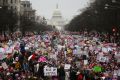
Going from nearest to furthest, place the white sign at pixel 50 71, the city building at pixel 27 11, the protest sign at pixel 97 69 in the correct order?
the white sign at pixel 50 71 → the protest sign at pixel 97 69 → the city building at pixel 27 11

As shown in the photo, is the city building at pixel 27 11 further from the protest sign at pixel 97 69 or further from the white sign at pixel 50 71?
the white sign at pixel 50 71

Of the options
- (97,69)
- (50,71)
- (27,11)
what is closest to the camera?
(50,71)

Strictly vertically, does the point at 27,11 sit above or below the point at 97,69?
below

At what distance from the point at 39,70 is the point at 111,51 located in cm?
995

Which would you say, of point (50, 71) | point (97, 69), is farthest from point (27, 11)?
point (50, 71)

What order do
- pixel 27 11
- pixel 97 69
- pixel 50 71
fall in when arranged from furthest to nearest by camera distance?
1. pixel 27 11
2. pixel 97 69
3. pixel 50 71

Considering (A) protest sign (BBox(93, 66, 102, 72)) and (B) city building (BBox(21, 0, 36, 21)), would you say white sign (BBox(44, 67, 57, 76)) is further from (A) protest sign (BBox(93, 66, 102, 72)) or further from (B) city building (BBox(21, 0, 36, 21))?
(B) city building (BBox(21, 0, 36, 21))

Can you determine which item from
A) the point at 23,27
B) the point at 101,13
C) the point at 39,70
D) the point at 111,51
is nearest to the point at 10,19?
the point at 101,13

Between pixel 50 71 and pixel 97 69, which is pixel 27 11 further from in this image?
pixel 50 71

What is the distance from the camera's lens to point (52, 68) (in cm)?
2197

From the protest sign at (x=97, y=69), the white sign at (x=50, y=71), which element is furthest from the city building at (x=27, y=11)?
the white sign at (x=50, y=71)

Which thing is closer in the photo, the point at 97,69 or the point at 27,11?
the point at 97,69

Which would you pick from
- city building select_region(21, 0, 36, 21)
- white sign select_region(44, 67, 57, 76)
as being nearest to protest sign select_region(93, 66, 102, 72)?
white sign select_region(44, 67, 57, 76)

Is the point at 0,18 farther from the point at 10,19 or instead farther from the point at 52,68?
the point at 52,68
